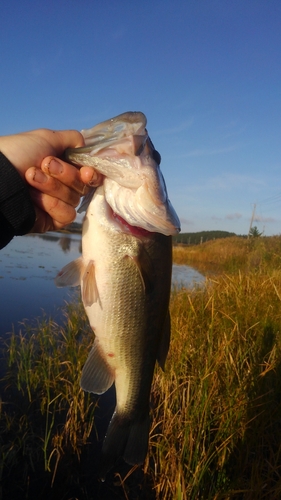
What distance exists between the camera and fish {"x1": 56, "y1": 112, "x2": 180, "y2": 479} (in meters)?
1.91

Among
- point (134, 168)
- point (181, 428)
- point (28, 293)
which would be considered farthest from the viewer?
point (28, 293)

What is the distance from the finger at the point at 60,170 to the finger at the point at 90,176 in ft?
0.43

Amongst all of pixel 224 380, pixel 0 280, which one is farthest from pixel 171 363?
pixel 0 280

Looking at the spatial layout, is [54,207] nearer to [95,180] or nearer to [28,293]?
[95,180]

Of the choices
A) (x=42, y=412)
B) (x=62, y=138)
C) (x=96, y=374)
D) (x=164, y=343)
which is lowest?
(x=42, y=412)

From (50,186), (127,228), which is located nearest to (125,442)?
(127,228)

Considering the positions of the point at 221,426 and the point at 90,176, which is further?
the point at 221,426

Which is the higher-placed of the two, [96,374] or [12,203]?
[12,203]

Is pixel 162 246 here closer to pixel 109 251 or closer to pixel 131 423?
pixel 109 251

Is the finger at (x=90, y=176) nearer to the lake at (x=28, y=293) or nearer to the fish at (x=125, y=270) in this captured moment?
the fish at (x=125, y=270)

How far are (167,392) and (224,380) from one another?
0.68m

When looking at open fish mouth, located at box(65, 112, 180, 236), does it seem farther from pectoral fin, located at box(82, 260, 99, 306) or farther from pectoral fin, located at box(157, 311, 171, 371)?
pectoral fin, located at box(157, 311, 171, 371)

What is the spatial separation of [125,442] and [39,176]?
5.68ft

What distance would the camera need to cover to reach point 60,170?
2.12 meters
